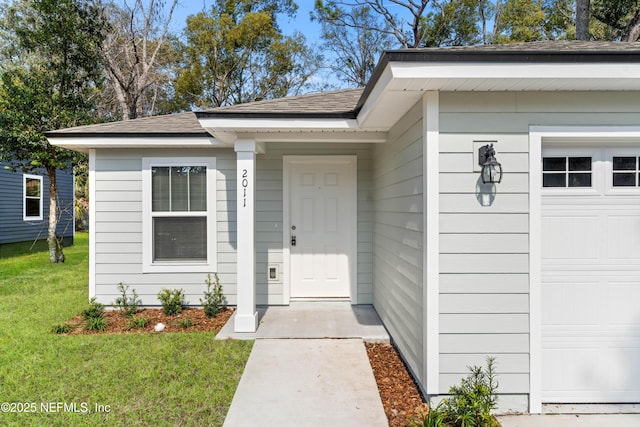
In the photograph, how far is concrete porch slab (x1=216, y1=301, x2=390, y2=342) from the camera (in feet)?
13.0

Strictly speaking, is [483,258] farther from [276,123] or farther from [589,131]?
[276,123]

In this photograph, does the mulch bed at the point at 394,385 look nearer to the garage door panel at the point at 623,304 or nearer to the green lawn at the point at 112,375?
the green lawn at the point at 112,375

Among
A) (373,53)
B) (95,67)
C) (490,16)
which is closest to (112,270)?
(95,67)

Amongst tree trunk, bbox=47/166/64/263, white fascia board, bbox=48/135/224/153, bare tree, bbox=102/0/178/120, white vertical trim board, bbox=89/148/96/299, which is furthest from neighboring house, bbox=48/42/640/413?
bare tree, bbox=102/0/178/120

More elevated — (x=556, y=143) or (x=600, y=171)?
(x=556, y=143)

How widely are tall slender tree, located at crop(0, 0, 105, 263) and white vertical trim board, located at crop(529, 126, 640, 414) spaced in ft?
30.8

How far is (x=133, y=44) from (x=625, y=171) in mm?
14893

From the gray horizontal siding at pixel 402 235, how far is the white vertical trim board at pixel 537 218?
30.6 inches

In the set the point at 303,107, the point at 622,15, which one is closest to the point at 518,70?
the point at 303,107

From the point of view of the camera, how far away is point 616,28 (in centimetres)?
1170

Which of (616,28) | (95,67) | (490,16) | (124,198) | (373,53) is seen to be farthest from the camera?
(373,53)

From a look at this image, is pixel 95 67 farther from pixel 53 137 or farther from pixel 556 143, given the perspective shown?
pixel 556 143

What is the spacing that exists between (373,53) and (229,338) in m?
16.3

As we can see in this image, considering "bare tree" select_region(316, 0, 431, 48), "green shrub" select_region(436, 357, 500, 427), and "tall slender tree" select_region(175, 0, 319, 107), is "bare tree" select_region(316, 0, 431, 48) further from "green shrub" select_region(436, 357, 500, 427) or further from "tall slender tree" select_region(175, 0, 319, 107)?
"green shrub" select_region(436, 357, 500, 427)
